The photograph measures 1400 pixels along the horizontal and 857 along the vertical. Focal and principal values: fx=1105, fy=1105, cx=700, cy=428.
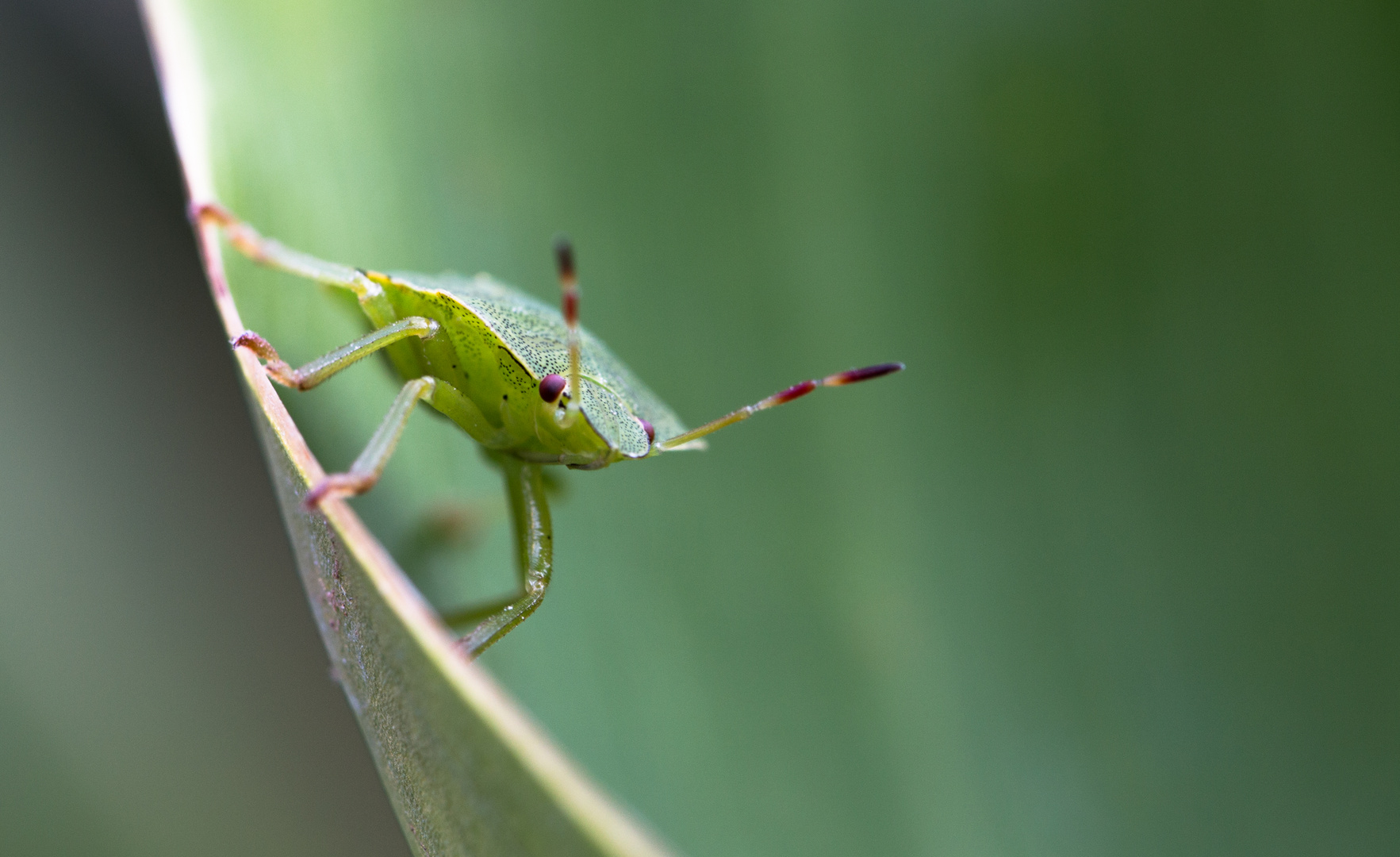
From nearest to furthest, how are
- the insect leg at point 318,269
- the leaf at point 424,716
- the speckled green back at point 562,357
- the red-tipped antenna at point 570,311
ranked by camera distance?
the leaf at point 424,716
the red-tipped antenna at point 570,311
the insect leg at point 318,269
the speckled green back at point 562,357

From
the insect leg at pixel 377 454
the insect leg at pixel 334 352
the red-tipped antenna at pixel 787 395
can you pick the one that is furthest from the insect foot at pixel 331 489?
the red-tipped antenna at pixel 787 395

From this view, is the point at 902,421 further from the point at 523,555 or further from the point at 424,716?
the point at 424,716

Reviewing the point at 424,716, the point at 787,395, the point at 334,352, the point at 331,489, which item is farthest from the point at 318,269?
the point at 424,716

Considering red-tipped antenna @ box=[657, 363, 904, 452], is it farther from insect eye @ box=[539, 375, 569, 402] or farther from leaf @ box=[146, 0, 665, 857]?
leaf @ box=[146, 0, 665, 857]

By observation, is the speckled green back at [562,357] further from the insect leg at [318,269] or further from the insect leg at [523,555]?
the insect leg at [523,555]

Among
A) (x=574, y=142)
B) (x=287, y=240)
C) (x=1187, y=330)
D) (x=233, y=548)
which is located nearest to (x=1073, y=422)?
(x=1187, y=330)

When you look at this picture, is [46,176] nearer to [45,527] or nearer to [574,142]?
[45,527]

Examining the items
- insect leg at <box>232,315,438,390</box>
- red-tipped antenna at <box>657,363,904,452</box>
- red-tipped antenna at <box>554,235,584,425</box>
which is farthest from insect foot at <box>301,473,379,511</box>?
red-tipped antenna at <box>657,363,904,452</box>
